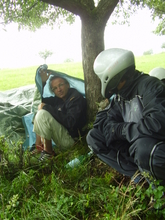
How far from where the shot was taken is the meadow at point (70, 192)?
5.23ft

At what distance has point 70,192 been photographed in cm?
194

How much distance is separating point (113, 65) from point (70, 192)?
3.91ft

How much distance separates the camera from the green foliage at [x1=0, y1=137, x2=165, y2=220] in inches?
62.7

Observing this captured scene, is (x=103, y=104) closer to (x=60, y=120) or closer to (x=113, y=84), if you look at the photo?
(x=60, y=120)

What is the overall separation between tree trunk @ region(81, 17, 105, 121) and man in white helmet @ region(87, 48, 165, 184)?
2.46 feet

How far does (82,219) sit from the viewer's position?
1698mm

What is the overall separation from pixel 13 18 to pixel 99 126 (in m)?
3.08

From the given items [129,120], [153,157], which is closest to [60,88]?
[129,120]

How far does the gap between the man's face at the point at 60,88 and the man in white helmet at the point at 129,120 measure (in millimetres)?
851

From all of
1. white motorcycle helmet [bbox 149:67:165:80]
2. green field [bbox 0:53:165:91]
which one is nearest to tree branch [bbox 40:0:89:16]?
white motorcycle helmet [bbox 149:67:165:80]

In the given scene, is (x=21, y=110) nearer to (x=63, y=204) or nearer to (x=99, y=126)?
(x=99, y=126)

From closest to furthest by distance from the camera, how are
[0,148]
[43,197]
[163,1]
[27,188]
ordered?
[43,197], [27,188], [0,148], [163,1]

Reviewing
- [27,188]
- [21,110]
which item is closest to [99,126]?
[27,188]

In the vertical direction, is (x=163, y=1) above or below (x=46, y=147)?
above
